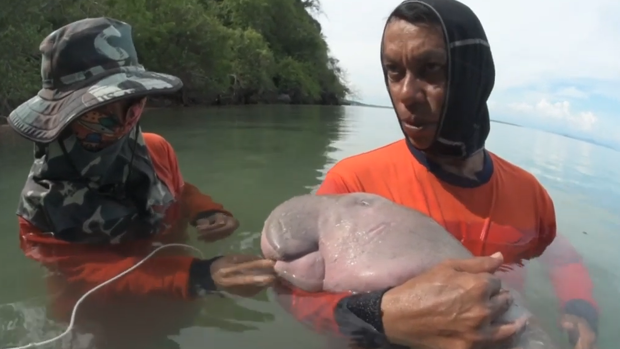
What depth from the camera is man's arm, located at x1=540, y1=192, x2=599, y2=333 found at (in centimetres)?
212

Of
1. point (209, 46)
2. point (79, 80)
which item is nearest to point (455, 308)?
point (79, 80)

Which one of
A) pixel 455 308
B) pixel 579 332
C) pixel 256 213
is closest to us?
pixel 455 308

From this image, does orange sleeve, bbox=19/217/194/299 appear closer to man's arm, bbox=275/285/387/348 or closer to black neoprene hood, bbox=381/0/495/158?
man's arm, bbox=275/285/387/348

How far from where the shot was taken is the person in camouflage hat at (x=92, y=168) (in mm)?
2631

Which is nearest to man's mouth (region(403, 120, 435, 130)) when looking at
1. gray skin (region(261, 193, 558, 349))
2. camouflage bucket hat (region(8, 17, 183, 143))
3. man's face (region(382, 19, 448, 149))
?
man's face (region(382, 19, 448, 149))

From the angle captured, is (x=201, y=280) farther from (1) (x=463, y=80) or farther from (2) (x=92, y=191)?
(1) (x=463, y=80)

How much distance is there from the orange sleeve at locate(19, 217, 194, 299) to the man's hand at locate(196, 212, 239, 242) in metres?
0.65

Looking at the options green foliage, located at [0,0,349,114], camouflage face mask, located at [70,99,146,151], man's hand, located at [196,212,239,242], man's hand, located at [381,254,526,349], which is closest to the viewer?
man's hand, located at [381,254,526,349]

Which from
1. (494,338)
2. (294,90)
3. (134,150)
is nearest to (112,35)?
(134,150)

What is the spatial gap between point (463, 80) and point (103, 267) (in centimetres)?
194

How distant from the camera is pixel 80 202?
9.61ft

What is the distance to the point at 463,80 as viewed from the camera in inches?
88.8

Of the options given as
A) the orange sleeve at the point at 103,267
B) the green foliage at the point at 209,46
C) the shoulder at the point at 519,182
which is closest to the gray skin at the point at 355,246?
the shoulder at the point at 519,182

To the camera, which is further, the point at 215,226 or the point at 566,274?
the point at 215,226
